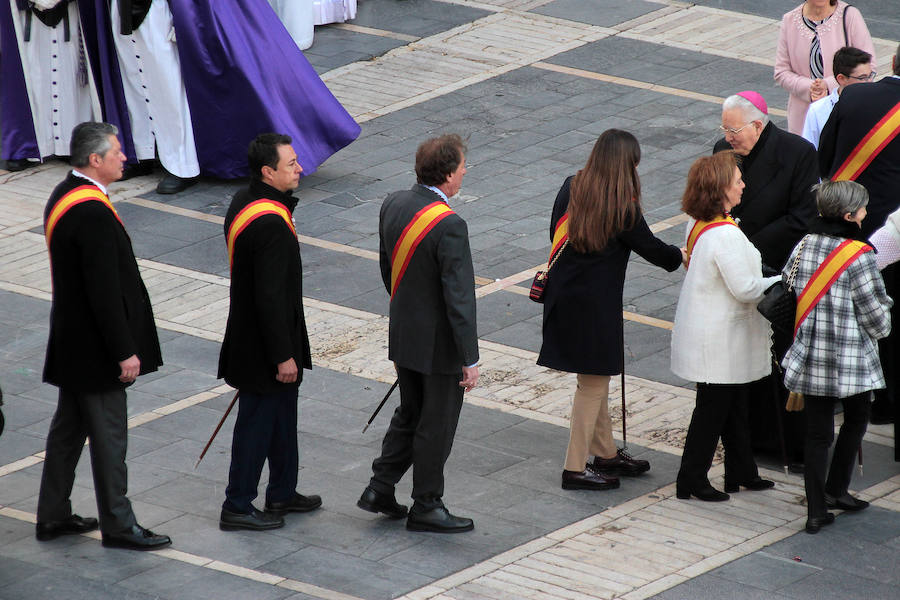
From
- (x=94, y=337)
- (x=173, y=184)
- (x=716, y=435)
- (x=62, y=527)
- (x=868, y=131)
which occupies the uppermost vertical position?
(x=868, y=131)

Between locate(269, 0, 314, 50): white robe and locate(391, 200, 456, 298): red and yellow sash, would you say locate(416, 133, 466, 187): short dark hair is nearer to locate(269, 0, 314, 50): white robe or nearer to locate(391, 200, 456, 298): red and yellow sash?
locate(391, 200, 456, 298): red and yellow sash

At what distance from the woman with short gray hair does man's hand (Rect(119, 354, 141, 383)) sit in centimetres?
282

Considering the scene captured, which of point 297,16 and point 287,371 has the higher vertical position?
point 297,16

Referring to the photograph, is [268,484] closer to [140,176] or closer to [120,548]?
[120,548]

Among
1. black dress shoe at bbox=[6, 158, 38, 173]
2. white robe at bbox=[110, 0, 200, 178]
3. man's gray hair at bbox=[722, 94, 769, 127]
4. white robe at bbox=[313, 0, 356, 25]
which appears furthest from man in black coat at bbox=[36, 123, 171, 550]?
white robe at bbox=[313, 0, 356, 25]

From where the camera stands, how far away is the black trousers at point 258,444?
6812 mm

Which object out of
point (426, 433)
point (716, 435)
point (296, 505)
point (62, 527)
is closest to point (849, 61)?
point (716, 435)

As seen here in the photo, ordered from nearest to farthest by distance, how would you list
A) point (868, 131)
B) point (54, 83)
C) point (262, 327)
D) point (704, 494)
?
point (262, 327), point (704, 494), point (868, 131), point (54, 83)

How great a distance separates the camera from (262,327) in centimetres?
670

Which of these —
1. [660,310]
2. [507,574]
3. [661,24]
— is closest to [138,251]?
[660,310]

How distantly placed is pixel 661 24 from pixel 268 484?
9.86 meters

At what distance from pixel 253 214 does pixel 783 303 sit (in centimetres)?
234

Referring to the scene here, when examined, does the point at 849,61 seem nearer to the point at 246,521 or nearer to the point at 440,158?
the point at 440,158

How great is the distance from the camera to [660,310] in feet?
31.7
